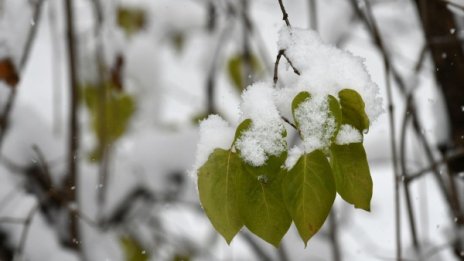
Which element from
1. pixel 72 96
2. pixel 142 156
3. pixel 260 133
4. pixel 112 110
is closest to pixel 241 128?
pixel 260 133

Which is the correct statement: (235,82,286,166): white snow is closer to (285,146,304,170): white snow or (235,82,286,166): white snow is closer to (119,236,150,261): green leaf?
(285,146,304,170): white snow

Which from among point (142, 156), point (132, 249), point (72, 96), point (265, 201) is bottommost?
point (132, 249)

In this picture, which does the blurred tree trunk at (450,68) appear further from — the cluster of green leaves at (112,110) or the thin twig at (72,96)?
the cluster of green leaves at (112,110)

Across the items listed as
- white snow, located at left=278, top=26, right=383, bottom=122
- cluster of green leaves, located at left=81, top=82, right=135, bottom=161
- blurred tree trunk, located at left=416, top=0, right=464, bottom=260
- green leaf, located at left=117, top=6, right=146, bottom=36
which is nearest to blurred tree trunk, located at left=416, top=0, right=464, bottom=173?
blurred tree trunk, located at left=416, top=0, right=464, bottom=260

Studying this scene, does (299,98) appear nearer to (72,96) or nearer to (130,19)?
(72,96)

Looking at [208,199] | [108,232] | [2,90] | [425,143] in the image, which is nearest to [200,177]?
[208,199]

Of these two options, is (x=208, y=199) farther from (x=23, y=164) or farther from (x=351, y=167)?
(x=23, y=164)

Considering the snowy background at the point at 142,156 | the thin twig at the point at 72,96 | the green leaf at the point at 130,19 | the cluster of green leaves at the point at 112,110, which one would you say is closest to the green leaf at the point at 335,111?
the snowy background at the point at 142,156
